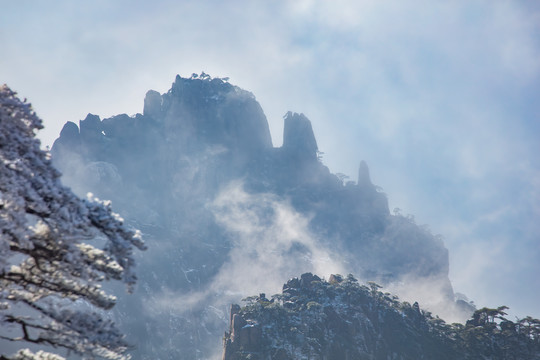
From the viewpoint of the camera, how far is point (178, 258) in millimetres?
158000

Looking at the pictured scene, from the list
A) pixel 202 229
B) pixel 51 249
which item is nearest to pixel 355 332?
pixel 51 249

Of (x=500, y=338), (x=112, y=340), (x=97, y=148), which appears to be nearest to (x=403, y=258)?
(x=500, y=338)

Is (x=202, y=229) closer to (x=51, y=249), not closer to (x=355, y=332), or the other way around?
(x=355, y=332)

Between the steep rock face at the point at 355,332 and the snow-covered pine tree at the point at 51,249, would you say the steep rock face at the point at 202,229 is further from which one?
the snow-covered pine tree at the point at 51,249

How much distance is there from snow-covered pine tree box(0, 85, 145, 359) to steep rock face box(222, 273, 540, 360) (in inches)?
2316

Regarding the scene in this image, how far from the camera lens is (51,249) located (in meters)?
9.34

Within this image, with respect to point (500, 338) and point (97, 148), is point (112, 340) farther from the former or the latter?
point (97, 148)

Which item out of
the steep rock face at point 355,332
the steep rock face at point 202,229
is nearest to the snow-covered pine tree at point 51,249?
the steep rock face at point 355,332

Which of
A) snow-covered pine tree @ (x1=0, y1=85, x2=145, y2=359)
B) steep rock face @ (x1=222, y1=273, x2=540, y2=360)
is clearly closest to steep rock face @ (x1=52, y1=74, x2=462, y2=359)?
steep rock face @ (x1=222, y1=273, x2=540, y2=360)

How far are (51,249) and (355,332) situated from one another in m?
70.1

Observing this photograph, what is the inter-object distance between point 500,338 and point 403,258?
118 metres

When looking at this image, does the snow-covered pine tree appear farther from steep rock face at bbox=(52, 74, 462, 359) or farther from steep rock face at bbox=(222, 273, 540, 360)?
steep rock face at bbox=(52, 74, 462, 359)

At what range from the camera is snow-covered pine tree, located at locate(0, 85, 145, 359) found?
8516 millimetres

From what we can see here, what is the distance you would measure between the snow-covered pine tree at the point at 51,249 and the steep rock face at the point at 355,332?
58.8 metres
